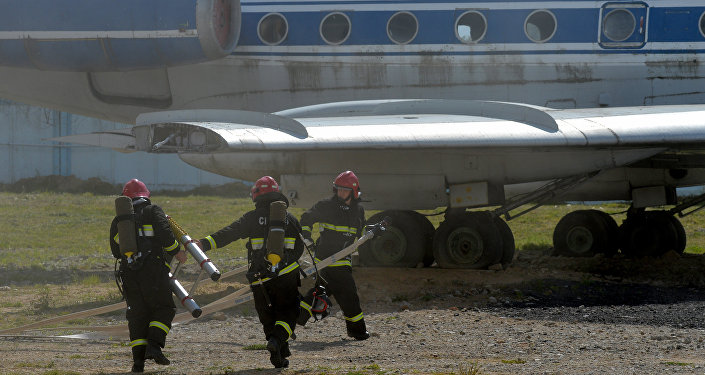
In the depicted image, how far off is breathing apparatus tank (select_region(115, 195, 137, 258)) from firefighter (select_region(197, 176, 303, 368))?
0.68 m

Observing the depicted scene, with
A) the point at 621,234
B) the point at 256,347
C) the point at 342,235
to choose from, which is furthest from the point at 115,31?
the point at 621,234

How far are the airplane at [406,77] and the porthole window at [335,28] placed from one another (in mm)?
15

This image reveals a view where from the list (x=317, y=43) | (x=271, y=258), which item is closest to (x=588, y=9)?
(x=317, y=43)

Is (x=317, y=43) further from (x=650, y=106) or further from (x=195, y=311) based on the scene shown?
(x=195, y=311)

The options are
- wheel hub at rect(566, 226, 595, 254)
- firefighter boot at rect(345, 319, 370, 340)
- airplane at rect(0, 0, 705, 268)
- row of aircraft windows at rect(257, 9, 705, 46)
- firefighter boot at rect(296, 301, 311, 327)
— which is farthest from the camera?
wheel hub at rect(566, 226, 595, 254)

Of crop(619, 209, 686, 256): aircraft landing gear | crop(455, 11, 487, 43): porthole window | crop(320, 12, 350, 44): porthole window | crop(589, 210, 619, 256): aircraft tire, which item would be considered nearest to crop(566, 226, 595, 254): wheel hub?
crop(589, 210, 619, 256): aircraft tire

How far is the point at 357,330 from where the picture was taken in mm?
8852

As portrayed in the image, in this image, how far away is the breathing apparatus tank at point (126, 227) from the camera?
7.30 m

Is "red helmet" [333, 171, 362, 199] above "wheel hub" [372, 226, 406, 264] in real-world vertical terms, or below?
above

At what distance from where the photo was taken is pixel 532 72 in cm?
1286

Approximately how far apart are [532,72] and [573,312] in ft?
13.4

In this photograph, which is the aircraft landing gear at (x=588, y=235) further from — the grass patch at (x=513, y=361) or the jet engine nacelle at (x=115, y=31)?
the grass patch at (x=513, y=361)

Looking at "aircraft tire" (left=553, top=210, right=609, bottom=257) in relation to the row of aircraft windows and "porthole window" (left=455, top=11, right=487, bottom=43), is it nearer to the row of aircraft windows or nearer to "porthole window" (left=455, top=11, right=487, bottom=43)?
the row of aircraft windows

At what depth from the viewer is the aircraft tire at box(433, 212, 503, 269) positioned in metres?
12.7
